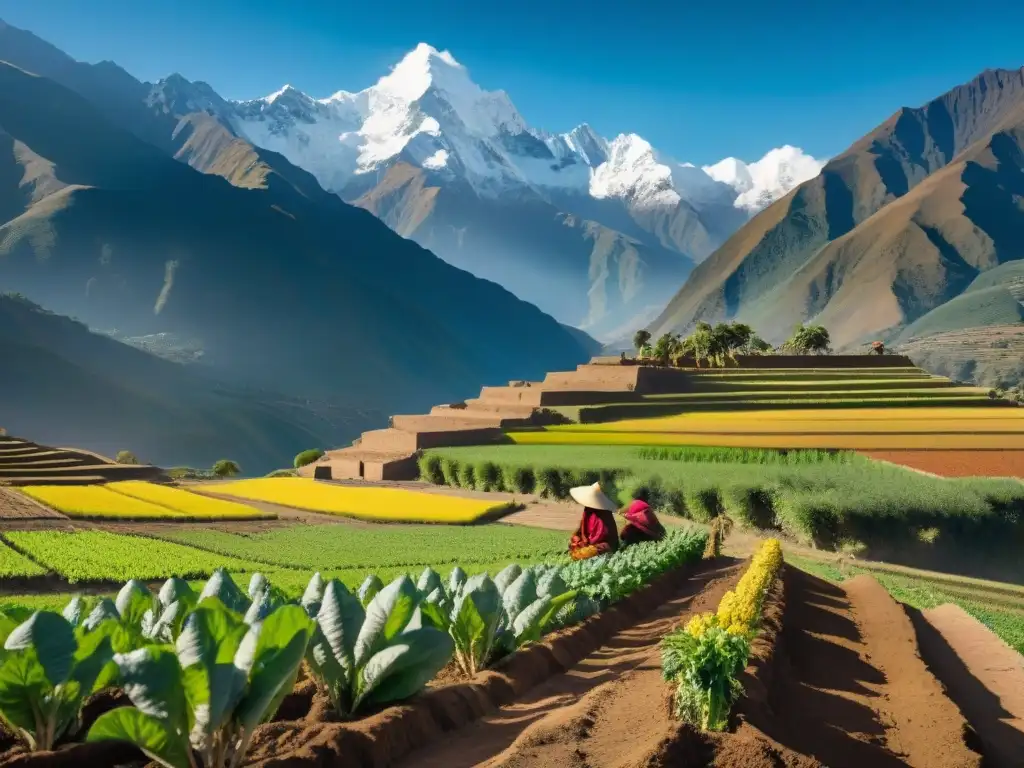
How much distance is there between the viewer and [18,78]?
199875 mm

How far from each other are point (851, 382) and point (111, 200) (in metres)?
148

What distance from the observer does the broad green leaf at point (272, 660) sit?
4.23 m

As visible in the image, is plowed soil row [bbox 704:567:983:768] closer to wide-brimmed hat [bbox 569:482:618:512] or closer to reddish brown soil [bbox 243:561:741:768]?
reddish brown soil [bbox 243:561:741:768]

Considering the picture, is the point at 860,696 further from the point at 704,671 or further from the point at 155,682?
the point at 155,682

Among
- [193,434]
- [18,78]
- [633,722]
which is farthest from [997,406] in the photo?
[18,78]

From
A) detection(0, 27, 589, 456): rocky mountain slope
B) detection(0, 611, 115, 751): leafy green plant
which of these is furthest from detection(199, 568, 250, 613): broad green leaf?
detection(0, 27, 589, 456): rocky mountain slope

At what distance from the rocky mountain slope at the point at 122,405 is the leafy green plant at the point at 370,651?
4055 inches

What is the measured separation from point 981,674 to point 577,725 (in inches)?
248

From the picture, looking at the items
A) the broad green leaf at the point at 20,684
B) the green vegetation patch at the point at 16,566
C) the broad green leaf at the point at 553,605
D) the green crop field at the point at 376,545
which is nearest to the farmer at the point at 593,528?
the green crop field at the point at 376,545

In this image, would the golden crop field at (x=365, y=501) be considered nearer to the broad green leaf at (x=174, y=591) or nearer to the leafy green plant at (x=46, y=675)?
the broad green leaf at (x=174, y=591)

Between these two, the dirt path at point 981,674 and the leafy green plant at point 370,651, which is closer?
the leafy green plant at point 370,651

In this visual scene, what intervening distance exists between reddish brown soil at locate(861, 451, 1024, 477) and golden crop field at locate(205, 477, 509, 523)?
1421 cm

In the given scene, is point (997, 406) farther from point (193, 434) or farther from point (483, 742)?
point (193, 434)

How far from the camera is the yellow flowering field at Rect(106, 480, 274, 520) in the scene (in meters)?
26.3
